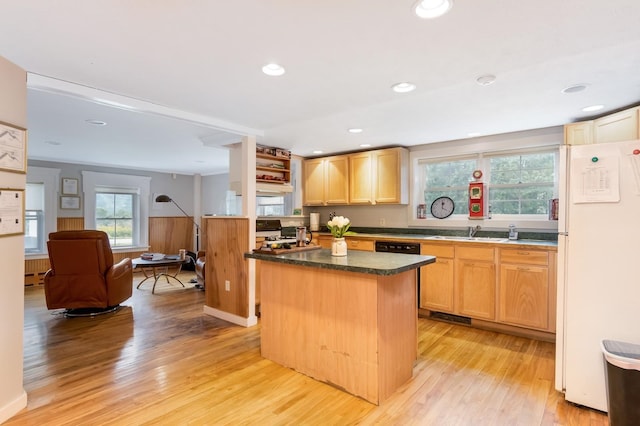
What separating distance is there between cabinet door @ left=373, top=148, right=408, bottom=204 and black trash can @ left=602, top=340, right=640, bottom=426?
2994 mm

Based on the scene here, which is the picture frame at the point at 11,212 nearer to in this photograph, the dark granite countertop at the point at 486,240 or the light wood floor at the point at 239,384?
the light wood floor at the point at 239,384

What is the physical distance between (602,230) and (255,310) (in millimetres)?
3327

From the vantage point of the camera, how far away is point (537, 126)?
371 cm

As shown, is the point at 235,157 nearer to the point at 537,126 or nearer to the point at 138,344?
the point at 138,344

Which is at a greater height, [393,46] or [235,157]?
[393,46]

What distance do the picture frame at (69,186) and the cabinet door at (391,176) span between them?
18.1 feet

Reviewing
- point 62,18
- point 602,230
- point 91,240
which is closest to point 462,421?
point 602,230

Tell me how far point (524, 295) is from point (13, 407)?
4172 millimetres

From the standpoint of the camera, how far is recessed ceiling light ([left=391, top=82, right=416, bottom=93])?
2.55 m

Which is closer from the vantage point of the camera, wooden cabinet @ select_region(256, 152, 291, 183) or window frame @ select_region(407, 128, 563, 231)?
window frame @ select_region(407, 128, 563, 231)

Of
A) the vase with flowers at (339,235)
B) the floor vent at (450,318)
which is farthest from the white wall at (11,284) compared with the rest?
the floor vent at (450,318)

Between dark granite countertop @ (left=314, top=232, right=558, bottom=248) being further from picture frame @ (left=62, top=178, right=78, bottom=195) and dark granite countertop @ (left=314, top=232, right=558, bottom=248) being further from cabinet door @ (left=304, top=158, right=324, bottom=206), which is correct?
picture frame @ (left=62, top=178, right=78, bottom=195)

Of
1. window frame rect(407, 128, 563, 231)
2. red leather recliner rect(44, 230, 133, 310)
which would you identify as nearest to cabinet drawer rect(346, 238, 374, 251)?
window frame rect(407, 128, 563, 231)

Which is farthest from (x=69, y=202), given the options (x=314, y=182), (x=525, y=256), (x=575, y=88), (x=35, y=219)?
(x=575, y=88)
